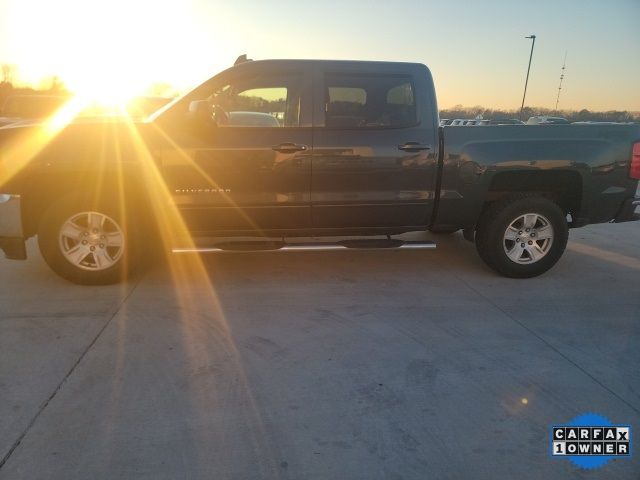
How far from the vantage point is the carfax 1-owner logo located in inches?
89.0

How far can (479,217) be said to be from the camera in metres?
4.65

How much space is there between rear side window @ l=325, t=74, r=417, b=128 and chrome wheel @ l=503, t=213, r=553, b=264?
143cm

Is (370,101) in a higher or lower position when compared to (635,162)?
higher

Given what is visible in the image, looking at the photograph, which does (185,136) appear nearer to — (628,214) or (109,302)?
(109,302)

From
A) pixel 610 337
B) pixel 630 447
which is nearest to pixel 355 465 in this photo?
pixel 630 447

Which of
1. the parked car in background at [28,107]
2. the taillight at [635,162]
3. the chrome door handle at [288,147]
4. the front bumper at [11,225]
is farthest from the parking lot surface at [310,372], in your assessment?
the parked car in background at [28,107]

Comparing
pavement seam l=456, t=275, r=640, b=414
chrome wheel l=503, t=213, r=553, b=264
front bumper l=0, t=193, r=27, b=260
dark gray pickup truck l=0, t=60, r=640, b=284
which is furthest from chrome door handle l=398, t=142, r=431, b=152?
front bumper l=0, t=193, r=27, b=260

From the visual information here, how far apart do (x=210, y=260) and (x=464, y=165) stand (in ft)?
9.16

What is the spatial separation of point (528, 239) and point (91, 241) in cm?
405

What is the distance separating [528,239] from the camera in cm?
458

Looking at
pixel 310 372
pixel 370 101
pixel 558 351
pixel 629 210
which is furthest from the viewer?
pixel 629 210

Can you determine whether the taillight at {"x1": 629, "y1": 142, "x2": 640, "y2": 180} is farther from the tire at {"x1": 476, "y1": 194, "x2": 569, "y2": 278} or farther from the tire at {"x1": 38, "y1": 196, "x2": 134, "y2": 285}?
the tire at {"x1": 38, "y1": 196, "x2": 134, "y2": 285}

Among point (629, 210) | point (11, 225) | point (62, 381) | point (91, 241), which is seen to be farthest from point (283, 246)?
point (629, 210)

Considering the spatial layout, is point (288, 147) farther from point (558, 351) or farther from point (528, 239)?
point (558, 351)
